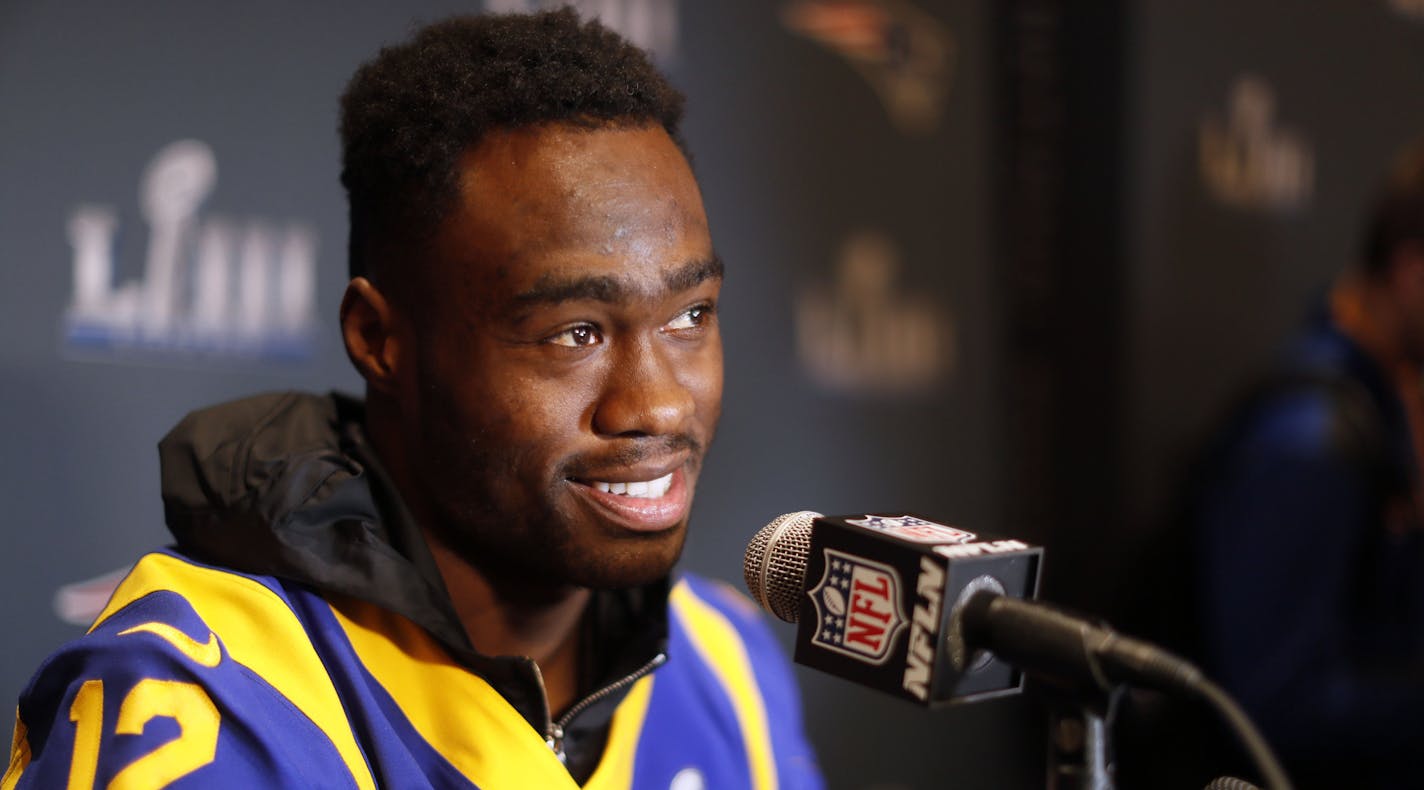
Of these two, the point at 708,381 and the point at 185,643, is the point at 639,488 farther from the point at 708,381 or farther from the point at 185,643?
the point at 185,643

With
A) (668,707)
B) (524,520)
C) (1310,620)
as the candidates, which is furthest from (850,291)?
(524,520)

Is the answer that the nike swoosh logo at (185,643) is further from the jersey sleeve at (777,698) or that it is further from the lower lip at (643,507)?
the jersey sleeve at (777,698)

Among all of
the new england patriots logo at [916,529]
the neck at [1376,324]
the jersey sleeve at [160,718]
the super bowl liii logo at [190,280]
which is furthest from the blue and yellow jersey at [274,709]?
the neck at [1376,324]

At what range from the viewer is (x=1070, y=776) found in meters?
0.75

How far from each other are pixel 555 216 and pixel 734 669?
1.83 feet

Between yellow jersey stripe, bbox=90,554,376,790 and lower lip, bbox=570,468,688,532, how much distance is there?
23cm

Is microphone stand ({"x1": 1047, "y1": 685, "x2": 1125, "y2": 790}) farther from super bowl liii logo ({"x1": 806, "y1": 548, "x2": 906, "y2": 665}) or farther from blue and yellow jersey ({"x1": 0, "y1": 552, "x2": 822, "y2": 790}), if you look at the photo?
blue and yellow jersey ({"x1": 0, "y1": 552, "x2": 822, "y2": 790})

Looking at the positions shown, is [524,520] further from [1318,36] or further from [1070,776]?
[1318,36]

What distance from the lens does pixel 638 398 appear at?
103 centimetres

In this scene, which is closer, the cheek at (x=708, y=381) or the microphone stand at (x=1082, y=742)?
the microphone stand at (x=1082, y=742)

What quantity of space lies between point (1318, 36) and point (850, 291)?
141 centimetres

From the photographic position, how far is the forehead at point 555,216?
1.01 metres

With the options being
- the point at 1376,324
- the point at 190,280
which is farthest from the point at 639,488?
the point at 1376,324

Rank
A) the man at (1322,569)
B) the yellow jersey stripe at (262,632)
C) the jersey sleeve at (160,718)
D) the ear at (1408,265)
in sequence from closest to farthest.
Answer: the jersey sleeve at (160,718) → the yellow jersey stripe at (262,632) → the man at (1322,569) → the ear at (1408,265)
